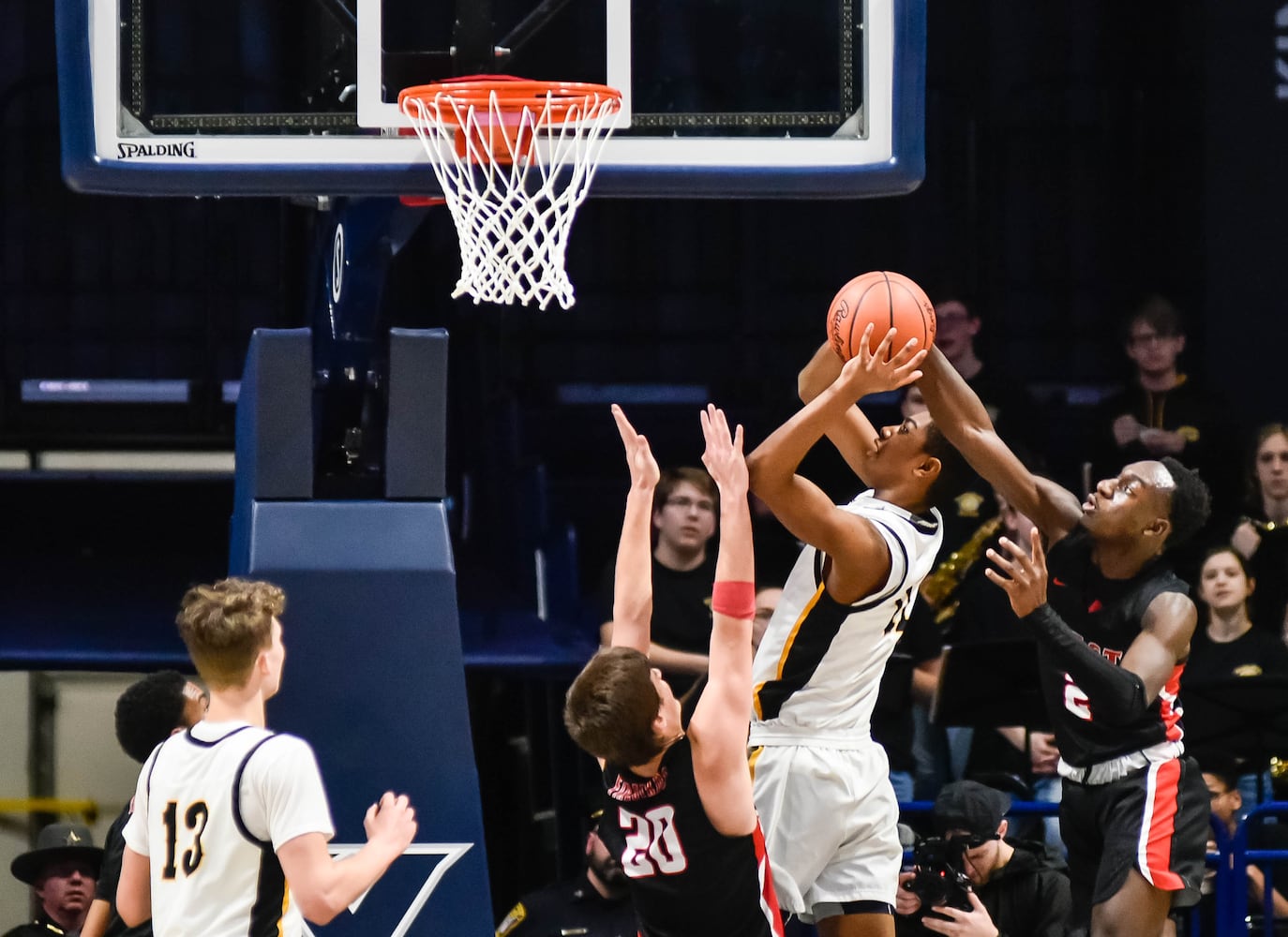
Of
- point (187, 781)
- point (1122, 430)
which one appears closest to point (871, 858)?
point (187, 781)

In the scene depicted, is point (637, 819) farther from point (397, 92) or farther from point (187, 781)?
point (397, 92)

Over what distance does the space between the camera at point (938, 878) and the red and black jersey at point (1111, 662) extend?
552 mm

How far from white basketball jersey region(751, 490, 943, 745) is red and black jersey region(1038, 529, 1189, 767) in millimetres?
661

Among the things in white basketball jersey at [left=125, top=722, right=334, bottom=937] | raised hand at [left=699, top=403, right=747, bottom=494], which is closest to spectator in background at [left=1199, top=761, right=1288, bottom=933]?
raised hand at [left=699, top=403, right=747, bottom=494]

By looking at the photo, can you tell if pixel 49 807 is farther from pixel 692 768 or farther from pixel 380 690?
pixel 692 768

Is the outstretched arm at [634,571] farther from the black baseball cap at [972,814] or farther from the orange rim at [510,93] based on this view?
the black baseball cap at [972,814]

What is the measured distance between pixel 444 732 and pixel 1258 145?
20.3 ft

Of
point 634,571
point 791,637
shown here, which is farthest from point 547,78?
point 791,637

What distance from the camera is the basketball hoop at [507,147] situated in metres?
4.81

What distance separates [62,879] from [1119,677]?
3.53 m

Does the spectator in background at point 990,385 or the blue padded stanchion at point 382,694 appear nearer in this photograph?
the blue padded stanchion at point 382,694

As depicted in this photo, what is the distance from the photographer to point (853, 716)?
4.73 metres

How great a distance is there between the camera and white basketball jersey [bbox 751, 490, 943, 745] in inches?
183

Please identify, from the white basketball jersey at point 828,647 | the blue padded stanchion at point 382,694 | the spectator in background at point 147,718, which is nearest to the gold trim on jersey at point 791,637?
the white basketball jersey at point 828,647
